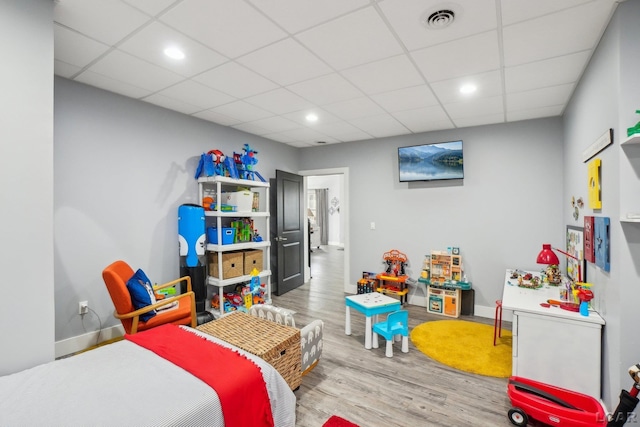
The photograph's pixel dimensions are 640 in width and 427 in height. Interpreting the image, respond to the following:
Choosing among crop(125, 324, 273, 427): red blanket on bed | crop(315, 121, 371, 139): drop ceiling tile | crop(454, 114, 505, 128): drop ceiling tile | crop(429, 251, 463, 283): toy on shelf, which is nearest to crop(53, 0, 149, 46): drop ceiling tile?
crop(125, 324, 273, 427): red blanket on bed

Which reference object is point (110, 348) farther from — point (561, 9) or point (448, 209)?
point (448, 209)

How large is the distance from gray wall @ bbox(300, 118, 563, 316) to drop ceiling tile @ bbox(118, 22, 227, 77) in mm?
3185

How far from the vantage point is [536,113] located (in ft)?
11.8

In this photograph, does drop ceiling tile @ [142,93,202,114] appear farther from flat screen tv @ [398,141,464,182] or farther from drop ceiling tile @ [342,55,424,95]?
flat screen tv @ [398,141,464,182]

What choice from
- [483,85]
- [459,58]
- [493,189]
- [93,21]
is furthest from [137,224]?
[493,189]

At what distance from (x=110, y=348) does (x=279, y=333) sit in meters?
1.12

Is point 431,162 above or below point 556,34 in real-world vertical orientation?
below

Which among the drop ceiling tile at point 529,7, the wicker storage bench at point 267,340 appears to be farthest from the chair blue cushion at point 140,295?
the drop ceiling tile at point 529,7

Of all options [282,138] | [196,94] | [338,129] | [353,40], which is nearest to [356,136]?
[338,129]

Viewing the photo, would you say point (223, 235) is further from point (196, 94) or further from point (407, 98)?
point (407, 98)

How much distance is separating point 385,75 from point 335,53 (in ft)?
1.92

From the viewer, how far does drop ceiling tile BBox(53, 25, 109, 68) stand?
206 centimetres

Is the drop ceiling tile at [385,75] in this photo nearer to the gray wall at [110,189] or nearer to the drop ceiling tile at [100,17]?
the drop ceiling tile at [100,17]

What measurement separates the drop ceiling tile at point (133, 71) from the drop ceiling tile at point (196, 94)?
0.34 feet
